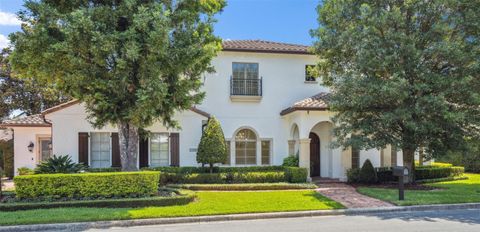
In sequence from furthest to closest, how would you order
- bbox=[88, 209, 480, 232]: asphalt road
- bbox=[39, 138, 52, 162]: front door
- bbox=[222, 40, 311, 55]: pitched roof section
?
bbox=[39, 138, 52, 162]: front door < bbox=[222, 40, 311, 55]: pitched roof section < bbox=[88, 209, 480, 232]: asphalt road

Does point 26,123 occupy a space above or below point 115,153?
above

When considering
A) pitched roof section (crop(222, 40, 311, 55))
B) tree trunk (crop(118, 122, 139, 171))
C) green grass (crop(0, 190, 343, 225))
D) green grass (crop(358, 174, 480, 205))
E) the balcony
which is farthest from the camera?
the balcony

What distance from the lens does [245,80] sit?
65.9ft

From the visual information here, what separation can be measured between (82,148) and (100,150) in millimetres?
849

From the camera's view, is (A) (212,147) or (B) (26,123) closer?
(A) (212,147)

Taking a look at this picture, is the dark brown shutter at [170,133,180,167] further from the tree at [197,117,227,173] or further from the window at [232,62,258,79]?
the window at [232,62,258,79]

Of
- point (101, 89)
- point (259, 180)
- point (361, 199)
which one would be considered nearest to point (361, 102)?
point (361, 199)

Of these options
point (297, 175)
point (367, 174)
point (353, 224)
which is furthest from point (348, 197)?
point (367, 174)

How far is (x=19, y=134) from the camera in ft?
67.5

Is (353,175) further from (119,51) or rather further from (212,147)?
(119,51)

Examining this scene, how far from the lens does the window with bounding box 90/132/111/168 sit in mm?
18453

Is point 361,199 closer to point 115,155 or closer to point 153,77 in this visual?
point 153,77

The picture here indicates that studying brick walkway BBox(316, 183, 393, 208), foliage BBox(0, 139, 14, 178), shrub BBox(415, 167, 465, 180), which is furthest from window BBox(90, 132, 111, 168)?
shrub BBox(415, 167, 465, 180)

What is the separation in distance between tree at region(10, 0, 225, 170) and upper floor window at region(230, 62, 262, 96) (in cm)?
597
